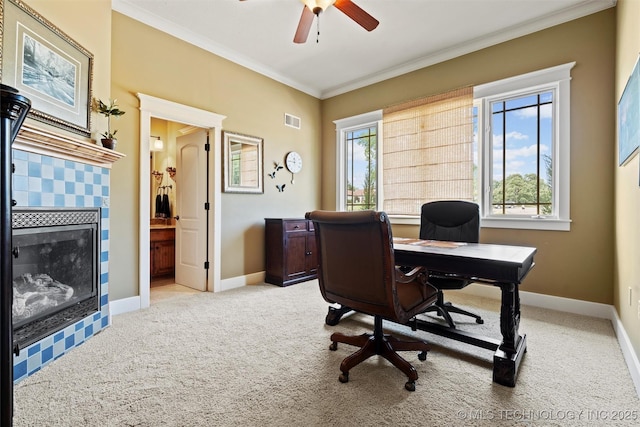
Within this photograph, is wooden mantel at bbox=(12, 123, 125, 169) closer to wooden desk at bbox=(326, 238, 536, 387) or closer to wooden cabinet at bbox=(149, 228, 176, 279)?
wooden cabinet at bbox=(149, 228, 176, 279)

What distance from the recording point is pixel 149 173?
10.3 ft

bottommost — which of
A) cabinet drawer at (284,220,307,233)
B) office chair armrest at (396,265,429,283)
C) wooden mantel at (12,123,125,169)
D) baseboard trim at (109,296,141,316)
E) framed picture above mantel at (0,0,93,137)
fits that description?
baseboard trim at (109,296,141,316)

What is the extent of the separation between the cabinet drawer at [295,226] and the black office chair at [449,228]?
176cm

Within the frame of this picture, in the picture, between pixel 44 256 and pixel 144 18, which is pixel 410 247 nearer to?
pixel 44 256

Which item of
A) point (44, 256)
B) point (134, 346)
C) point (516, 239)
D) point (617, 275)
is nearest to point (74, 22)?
point (44, 256)

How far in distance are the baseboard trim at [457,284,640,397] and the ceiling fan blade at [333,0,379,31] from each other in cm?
298

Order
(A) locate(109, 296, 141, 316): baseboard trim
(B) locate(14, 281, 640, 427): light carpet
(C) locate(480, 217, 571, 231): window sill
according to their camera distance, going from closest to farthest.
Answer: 1. (B) locate(14, 281, 640, 427): light carpet
2. (A) locate(109, 296, 141, 316): baseboard trim
3. (C) locate(480, 217, 571, 231): window sill

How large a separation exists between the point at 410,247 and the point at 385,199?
227cm

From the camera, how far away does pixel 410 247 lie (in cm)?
219

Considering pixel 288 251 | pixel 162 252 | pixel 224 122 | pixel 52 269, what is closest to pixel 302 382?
pixel 52 269

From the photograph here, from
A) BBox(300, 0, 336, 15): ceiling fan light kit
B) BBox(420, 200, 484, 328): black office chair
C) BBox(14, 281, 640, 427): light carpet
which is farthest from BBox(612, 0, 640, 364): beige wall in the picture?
BBox(300, 0, 336, 15): ceiling fan light kit

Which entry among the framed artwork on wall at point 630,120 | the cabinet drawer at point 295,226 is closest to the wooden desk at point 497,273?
the framed artwork on wall at point 630,120

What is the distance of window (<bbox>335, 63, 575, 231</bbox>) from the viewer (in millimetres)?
3090

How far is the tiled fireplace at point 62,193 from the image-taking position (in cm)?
180
